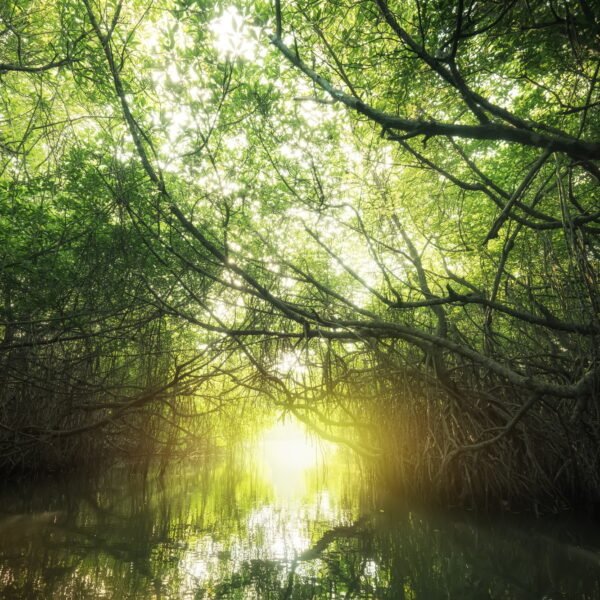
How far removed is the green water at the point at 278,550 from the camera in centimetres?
244

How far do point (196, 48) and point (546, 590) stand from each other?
11.5ft

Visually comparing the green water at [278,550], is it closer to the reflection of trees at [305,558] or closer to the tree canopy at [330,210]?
the reflection of trees at [305,558]

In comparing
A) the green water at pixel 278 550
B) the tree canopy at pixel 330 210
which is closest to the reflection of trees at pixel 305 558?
the green water at pixel 278 550

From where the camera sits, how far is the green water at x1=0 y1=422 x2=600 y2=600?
2.44 meters

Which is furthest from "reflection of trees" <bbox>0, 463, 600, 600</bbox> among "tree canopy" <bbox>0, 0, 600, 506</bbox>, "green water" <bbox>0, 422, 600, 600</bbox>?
"tree canopy" <bbox>0, 0, 600, 506</bbox>

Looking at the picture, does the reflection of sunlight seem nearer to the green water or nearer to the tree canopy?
the green water

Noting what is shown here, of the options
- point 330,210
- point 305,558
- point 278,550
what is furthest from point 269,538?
point 330,210

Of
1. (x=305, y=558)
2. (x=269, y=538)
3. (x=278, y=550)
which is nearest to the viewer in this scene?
(x=305, y=558)

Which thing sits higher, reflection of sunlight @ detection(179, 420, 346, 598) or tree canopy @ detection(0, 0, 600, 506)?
tree canopy @ detection(0, 0, 600, 506)

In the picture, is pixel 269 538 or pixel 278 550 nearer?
pixel 278 550

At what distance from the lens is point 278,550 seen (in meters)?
3.16

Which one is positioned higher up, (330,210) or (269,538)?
(330,210)

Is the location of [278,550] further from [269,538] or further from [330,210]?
[330,210]

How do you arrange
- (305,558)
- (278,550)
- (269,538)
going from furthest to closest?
1. (269,538)
2. (278,550)
3. (305,558)
